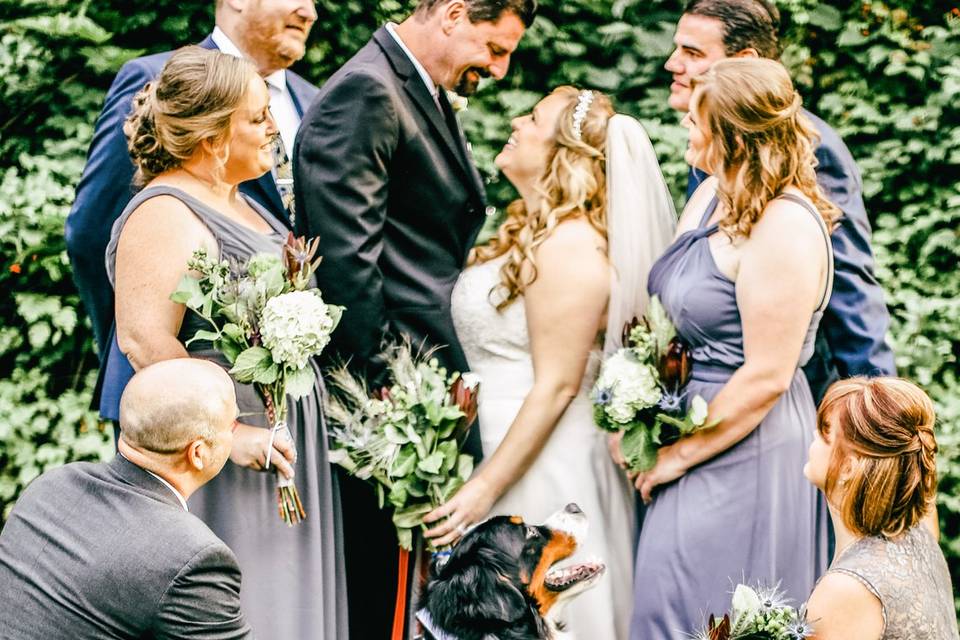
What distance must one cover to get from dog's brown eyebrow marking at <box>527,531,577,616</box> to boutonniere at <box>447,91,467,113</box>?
1.61 m

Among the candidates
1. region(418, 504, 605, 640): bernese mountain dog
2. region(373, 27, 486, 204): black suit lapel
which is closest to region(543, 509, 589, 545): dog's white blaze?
region(418, 504, 605, 640): bernese mountain dog

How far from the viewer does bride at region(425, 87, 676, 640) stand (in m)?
4.12

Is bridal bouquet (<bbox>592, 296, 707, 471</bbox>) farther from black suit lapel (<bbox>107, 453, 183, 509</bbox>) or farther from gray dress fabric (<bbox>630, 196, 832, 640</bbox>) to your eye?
black suit lapel (<bbox>107, 453, 183, 509</bbox>)

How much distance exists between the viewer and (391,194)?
397 centimetres

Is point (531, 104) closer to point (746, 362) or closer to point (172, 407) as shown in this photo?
point (746, 362)

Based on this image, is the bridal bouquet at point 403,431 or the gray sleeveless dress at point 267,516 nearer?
the gray sleeveless dress at point 267,516

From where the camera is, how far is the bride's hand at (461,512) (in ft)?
12.8

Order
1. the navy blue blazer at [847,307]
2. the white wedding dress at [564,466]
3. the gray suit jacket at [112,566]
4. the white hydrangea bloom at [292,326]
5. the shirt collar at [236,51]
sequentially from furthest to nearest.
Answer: the shirt collar at [236,51]
the navy blue blazer at [847,307]
the white wedding dress at [564,466]
the white hydrangea bloom at [292,326]
the gray suit jacket at [112,566]

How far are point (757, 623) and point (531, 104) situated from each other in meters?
3.86

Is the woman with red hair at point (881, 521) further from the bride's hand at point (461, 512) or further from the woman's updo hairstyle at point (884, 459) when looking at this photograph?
the bride's hand at point (461, 512)

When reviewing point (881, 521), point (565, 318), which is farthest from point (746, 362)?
point (881, 521)

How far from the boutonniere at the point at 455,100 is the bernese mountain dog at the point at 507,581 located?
1.55m

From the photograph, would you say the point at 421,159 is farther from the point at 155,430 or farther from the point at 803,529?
the point at 803,529

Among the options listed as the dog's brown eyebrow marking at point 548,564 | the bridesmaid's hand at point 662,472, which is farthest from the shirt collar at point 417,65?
the dog's brown eyebrow marking at point 548,564
